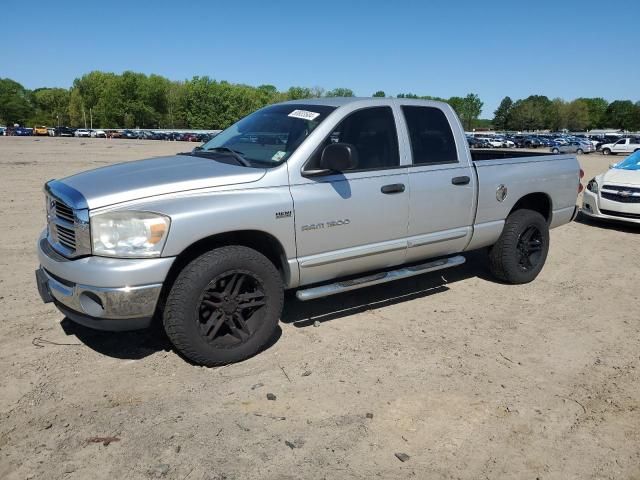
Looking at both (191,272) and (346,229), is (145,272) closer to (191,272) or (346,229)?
(191,272)

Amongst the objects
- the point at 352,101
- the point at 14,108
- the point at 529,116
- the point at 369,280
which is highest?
the point at 14,108

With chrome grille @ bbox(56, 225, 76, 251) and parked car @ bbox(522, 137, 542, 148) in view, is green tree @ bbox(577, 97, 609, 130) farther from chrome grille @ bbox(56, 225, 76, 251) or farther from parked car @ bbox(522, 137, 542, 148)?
chrome grille @ bbox(56, 225, 76, 251)

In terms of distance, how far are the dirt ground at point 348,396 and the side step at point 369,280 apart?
441 millimetres

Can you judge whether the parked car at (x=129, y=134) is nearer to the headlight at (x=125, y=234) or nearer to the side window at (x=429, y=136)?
the side window at (x=429, y=136)

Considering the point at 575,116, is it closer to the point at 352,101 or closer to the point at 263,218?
the point at 352,101

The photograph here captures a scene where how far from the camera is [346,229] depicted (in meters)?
4.34

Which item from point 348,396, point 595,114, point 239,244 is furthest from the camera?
point 595,114

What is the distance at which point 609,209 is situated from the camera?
9.65 m

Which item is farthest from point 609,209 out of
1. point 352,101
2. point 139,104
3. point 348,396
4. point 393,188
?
point 139,104

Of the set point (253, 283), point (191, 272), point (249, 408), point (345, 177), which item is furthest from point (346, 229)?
point (249, 408)

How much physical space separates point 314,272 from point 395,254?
871mm

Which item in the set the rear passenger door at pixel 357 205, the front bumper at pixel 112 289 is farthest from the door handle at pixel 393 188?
the front bumper at pixel 112 289

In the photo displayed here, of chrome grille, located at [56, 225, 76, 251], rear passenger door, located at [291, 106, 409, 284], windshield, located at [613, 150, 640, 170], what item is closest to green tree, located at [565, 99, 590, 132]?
windshield, located at [613, 150, 640, 170]

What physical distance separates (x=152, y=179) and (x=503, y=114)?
531ft
